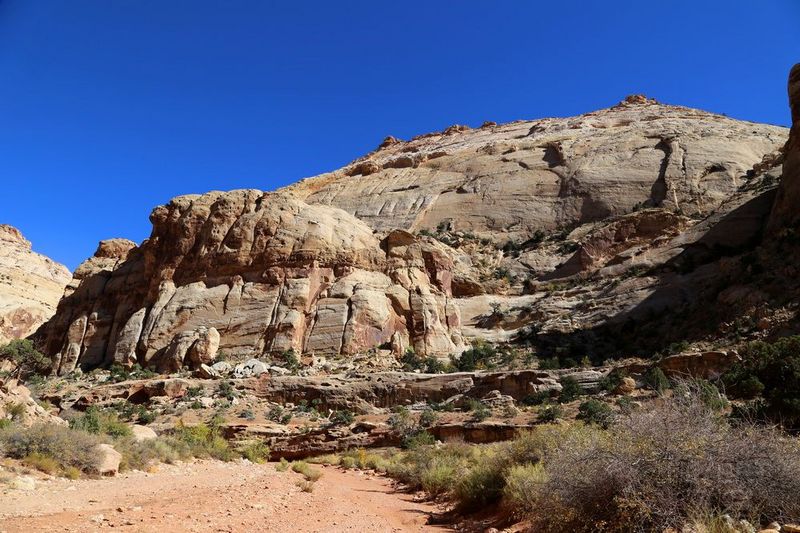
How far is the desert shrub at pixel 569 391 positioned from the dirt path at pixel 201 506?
41.5 ft

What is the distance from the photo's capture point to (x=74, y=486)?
10.2 meters

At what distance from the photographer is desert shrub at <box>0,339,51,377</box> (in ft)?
126

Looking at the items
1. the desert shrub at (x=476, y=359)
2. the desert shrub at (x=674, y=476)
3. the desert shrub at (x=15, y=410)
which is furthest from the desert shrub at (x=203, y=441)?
the desert shrub at (x=476, y=359)

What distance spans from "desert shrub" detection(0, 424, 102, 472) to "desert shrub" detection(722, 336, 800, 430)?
666 inches

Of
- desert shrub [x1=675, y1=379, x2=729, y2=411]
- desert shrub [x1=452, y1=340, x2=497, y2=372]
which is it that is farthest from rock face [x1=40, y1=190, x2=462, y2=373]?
desert shrub [x1=675, y1=379, x2=729, y2=411]

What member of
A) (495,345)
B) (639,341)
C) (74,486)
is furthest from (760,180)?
(74,486)

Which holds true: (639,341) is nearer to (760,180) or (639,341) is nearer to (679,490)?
(760,180)

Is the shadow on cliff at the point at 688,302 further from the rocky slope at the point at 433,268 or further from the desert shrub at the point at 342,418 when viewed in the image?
the desert shrub at the point at 342,418

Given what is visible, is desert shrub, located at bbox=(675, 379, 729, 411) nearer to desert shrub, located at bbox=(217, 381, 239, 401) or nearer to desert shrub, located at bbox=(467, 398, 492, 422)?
desert shrub, located at bbox=(467, 398, 492, 422)

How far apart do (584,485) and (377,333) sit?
3076 cm

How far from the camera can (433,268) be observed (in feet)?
143

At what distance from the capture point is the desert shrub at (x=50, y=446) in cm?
1141

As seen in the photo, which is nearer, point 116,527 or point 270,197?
point 116,527

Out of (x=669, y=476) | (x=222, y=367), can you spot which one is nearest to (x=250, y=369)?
(x=222, y=367)
